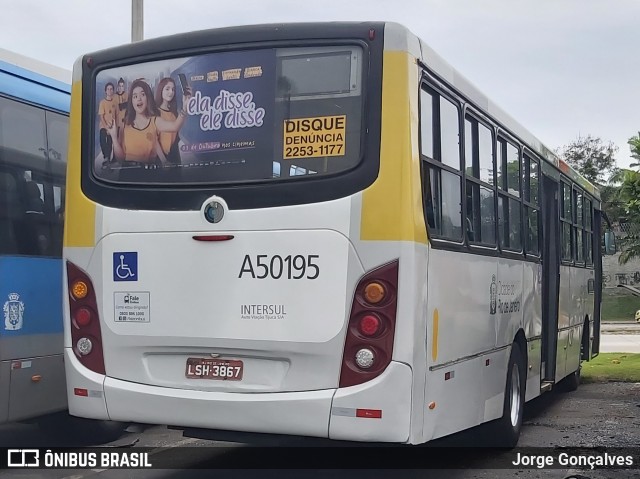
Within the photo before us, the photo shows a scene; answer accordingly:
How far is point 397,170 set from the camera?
226 inches

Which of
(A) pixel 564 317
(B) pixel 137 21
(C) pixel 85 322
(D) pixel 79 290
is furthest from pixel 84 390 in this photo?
(B) pixel 137 21

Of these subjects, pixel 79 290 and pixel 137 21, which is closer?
pixel 79 290

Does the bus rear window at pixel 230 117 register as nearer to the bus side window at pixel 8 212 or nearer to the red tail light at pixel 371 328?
the red tail light at pixel 371 328

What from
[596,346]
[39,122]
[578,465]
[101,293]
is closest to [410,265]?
[101,293]

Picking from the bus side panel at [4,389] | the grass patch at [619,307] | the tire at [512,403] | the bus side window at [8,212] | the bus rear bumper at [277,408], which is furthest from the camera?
the grass patch at [619,307]

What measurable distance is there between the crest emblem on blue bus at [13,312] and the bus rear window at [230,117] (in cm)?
141

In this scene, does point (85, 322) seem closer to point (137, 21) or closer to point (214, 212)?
point (214, 212)

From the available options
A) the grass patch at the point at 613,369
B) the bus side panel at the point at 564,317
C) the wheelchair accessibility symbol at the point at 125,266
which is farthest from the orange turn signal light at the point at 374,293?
the grass patch at the point at 613,369

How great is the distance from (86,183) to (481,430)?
438 centimetres

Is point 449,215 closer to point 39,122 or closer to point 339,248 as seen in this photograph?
point 339,248

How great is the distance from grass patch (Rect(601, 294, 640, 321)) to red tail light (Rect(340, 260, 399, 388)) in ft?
138

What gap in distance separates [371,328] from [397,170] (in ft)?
3.28

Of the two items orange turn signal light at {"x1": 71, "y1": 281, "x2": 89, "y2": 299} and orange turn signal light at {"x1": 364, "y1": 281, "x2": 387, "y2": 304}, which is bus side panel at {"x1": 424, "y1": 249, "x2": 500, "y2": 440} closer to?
orange turn signal light at {"x1": 364, "y1": 281, "x2": 387, "y2": 304}

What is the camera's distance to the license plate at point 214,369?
5.97 m
